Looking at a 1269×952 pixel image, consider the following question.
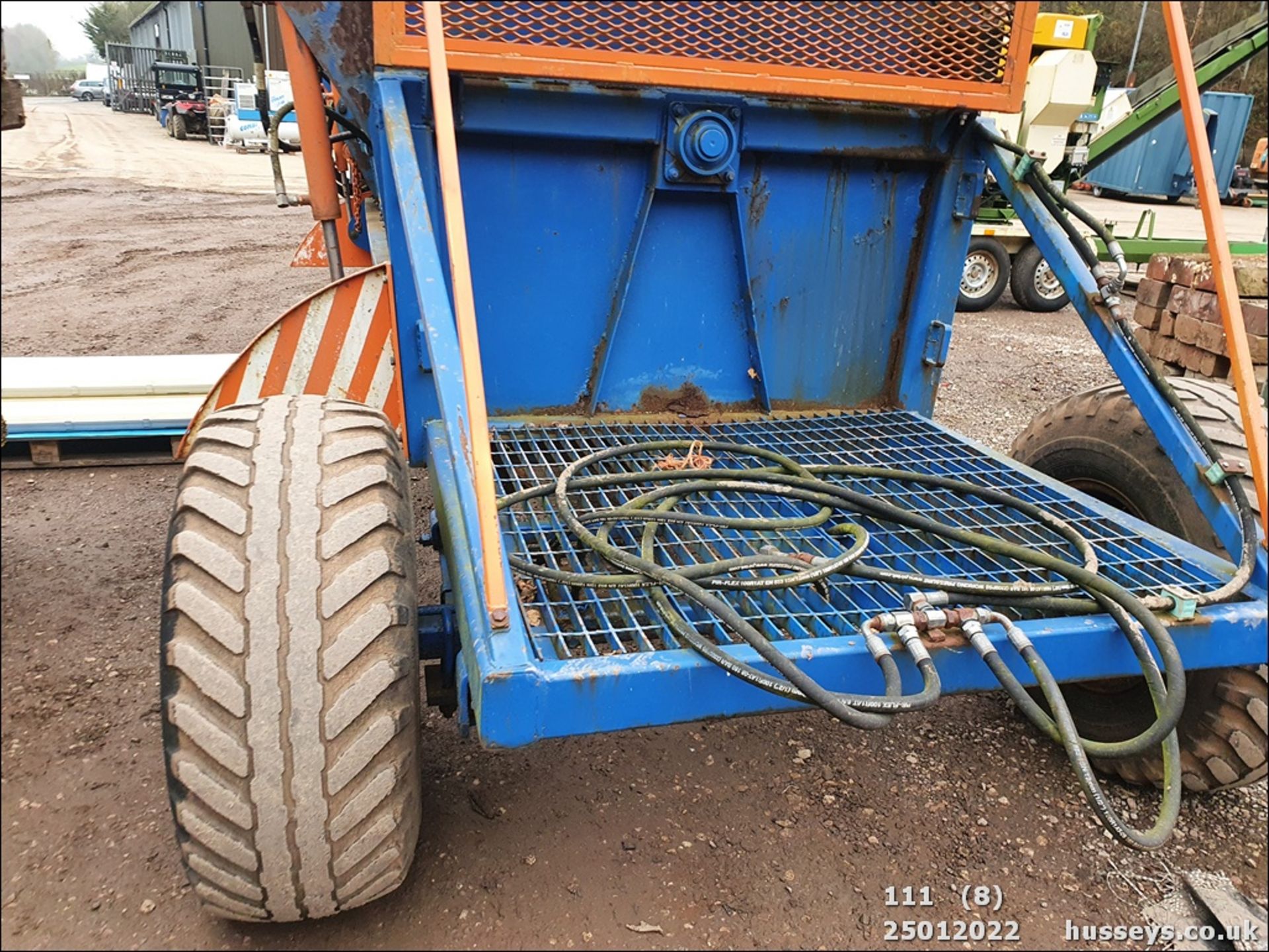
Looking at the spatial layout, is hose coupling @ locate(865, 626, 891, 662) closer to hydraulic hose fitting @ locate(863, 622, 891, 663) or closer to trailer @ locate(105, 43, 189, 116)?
hydraulic hose fitting @ locate(863, 622, 891, 663)

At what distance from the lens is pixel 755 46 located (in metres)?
2.69

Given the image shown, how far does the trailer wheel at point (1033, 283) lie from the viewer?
30.2 ft

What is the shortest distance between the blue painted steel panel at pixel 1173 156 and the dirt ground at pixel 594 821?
2148cm

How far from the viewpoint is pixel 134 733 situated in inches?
99.6

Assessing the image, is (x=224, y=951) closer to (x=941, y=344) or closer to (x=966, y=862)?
(x=966, y=862)

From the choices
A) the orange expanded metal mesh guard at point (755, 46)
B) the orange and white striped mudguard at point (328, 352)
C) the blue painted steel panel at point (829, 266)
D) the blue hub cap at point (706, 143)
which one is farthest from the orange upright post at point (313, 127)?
the blue painted steel panel at point (829, 266)

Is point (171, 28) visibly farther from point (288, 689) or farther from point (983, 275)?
point (983, 275)

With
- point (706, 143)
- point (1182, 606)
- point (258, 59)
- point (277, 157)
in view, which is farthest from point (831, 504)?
point (277, 157)

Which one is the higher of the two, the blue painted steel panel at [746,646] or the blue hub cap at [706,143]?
the blue hub cap at [706,143]

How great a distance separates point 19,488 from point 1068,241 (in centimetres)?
269

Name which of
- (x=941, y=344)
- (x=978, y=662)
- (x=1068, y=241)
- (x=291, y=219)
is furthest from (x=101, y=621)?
(x=291, y=219)

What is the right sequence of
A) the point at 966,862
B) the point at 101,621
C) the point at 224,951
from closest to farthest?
the point at 224,951
the point at 966,862
the point at 101,621

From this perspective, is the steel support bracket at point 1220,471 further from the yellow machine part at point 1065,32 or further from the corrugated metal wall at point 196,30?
the yellow machine part at point 1065,32

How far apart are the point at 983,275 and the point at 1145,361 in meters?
7.16
